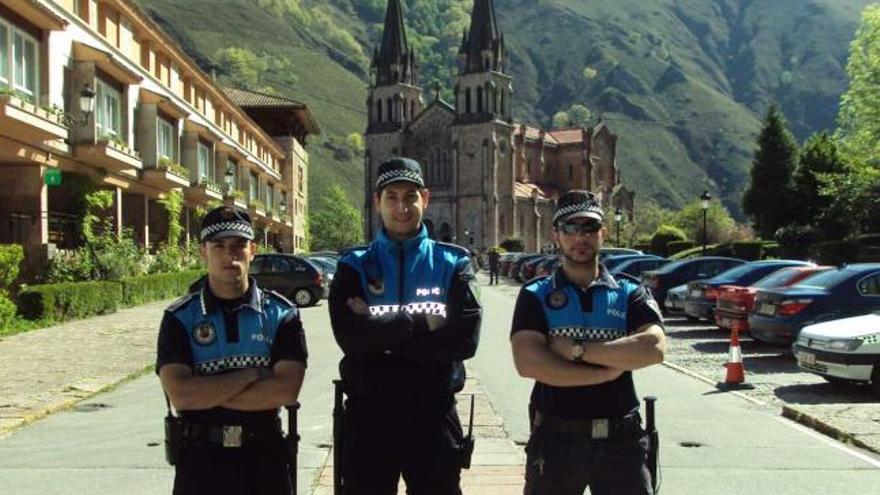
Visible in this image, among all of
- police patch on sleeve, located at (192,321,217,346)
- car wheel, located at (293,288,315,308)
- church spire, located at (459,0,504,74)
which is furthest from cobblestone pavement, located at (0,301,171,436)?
church spire, located at (459,0,504,74)

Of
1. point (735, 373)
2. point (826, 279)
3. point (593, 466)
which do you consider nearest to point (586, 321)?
point (593, 466)

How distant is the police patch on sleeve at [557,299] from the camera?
395 cm

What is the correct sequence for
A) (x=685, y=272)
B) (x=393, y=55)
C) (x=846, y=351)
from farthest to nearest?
1. (x=393, y=55)
2. (x=685, y=272)
3. (x=846, y=351)

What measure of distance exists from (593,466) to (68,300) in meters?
19.0

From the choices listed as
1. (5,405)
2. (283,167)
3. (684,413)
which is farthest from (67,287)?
(283,167)

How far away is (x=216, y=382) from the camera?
3662 mm

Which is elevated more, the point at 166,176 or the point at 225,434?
Result: the point at 166,176

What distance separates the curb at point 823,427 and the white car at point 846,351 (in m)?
1.35

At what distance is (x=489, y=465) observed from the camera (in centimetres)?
682

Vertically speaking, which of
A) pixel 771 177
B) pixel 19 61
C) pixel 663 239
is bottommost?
pixel 663 239

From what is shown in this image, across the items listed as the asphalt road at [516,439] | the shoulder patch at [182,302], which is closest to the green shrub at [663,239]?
the asphalt road at [516,439]

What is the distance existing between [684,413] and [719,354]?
6145mm

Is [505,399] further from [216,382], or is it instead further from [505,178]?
[505,178]

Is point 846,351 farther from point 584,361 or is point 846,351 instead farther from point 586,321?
point 584,361
